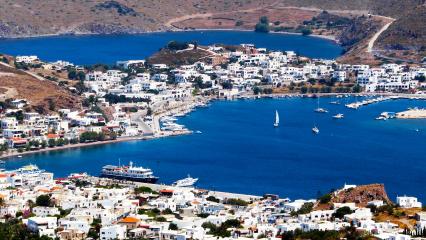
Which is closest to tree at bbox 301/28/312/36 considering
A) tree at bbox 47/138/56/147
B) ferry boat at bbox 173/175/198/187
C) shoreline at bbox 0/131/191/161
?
A: shoreline at bbox 0/131/191/161

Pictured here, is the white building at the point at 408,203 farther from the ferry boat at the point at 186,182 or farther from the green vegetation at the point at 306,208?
the ferry boat at the point at 186,182

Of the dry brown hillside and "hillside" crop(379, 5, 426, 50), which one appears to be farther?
"hillside" crop(379, 5, 426, 50)

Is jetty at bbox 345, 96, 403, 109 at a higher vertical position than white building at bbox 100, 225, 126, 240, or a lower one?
lower

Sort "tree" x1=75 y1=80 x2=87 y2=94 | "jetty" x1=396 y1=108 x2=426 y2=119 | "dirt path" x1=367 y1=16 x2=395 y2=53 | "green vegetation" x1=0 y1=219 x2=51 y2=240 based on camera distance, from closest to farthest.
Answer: "green vegetation" x1=0 y1=219 x2=51 y2=240
"jetty" x1=396 y1=108 x2=426 y2=119
"tree" x1=75 y1=80 x2=87 y2=94
"dirt path" x1=367 y1=16 x2=395 y2=53

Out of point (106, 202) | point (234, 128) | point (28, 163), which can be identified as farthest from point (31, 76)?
point (106, 202)

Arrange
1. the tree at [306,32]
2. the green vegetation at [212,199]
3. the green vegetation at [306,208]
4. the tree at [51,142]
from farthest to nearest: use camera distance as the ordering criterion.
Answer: the tree at [306,32]
the tree at [51,142]
the green vegetation at [212,199]
the green vegetation at [306,208]

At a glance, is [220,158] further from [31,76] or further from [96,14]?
[96,14]

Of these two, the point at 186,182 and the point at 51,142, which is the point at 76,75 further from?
the point at 186,182

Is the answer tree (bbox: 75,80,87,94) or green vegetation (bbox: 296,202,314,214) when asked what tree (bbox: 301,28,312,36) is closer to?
tree (bbox: 75,80,87,94)

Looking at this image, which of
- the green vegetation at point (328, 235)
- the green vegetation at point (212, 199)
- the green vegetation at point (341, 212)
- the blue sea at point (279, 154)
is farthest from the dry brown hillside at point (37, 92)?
the green vegetation at point (328, 235)
